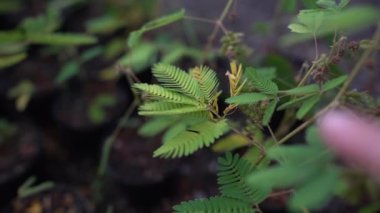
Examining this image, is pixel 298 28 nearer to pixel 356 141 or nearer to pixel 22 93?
pixel 356 141

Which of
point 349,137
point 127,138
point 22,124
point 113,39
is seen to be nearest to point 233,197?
point 349,137

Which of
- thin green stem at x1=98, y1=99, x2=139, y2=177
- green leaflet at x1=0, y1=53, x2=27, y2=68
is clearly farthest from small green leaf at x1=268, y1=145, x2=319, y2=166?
green leaflet at x1=0, y1=53, x2=27, y2=68

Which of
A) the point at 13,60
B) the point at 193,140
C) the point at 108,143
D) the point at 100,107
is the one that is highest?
the point at 193,140

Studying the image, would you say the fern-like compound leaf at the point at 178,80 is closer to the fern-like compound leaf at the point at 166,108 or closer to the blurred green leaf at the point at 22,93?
the fern-like compound leaf at the point at 166,108

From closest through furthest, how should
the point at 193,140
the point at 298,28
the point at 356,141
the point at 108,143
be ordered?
1. the point at 356,141
2. the point at 193,140
3. the point at 298,28
4. the point at 108,143

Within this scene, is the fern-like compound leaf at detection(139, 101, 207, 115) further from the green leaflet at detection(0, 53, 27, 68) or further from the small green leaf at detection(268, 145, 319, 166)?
the green leaflet at detection(0, 53, 27, 68)

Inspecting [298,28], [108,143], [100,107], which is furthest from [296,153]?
[100,107]
